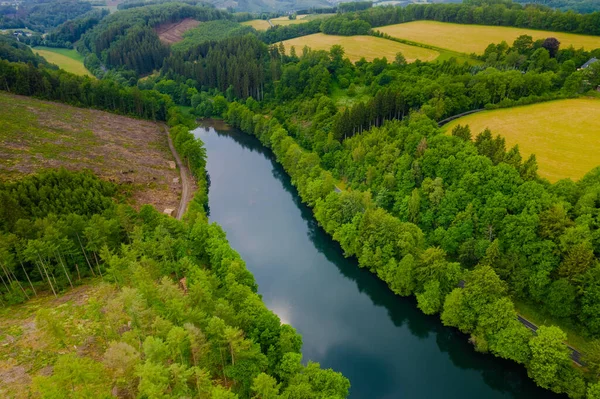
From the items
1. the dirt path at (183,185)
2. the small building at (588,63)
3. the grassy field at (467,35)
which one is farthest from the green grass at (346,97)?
the small building at (588,63)

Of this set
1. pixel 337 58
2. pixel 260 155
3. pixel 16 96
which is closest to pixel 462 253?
pixel 260 155

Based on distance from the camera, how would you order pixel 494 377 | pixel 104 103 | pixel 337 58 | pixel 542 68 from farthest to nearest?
pixel 337 58 < pixel 104 103 < pixel 542 68 < pixel 494 377

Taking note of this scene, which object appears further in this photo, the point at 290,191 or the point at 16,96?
the point at 16,96

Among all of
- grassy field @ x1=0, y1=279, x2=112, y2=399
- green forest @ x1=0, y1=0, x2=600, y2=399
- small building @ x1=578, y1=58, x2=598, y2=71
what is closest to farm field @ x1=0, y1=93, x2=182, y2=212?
green forest @ x1=0, y1=0, x2=600, y2=399

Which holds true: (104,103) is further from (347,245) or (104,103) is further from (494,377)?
(494,377)

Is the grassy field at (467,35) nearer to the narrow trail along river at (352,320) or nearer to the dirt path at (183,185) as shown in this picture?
the narrow trail along river at (352,320)
